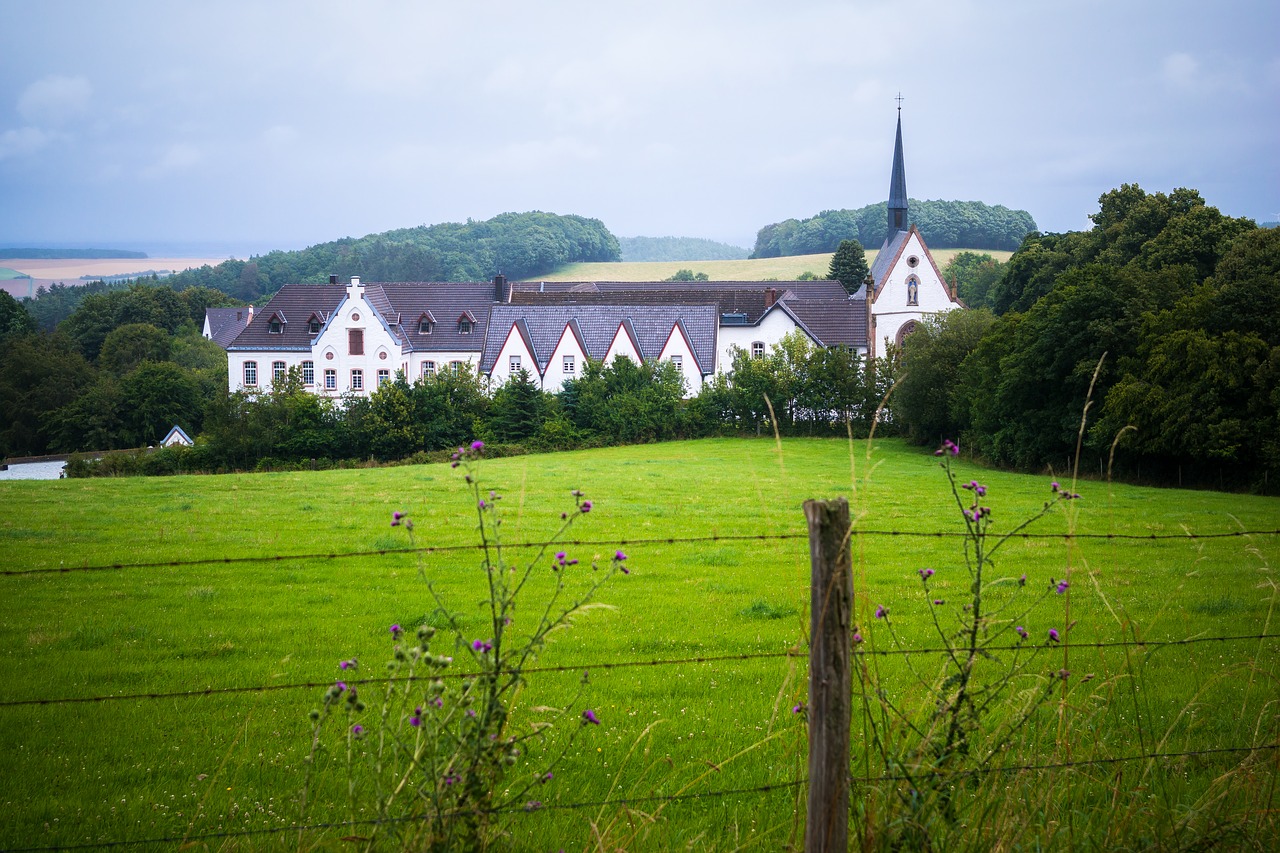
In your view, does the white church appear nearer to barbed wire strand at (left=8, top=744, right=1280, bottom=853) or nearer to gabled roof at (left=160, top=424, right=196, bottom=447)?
gabled roof at (left=160, top=424, right=196, bottom=447)

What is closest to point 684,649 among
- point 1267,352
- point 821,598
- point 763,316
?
point 821,598

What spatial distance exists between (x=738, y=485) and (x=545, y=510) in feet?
27.2

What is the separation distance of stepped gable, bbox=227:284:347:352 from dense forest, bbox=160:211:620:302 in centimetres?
6167

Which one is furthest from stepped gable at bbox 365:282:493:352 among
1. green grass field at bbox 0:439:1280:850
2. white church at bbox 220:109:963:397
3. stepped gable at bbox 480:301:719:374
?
green grass field at bbox 0:439:1280:850

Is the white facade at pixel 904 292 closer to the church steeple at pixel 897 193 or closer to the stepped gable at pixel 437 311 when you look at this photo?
the church steeple at pixel 897 193

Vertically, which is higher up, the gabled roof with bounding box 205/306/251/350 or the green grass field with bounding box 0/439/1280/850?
the gabled roof with bounding box 205/306/251/350

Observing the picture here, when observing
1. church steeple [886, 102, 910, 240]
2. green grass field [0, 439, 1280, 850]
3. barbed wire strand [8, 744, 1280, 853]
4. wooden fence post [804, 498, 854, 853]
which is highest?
church steeple [886, 102, 910, 240]

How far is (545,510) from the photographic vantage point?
19.5 meters

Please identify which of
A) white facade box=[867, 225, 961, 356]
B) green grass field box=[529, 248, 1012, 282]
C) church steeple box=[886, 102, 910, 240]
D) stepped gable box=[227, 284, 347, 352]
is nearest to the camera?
stepped gable box=[227, 284, 347, 352]

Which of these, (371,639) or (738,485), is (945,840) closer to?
(371,639)

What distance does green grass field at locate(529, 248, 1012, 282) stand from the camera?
13738cm

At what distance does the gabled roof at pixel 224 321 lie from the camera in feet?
312

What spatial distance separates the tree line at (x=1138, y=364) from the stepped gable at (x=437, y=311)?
33526mm

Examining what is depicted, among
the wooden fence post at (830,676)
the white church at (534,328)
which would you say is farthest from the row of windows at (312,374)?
the wooden fence post at (830,676)
